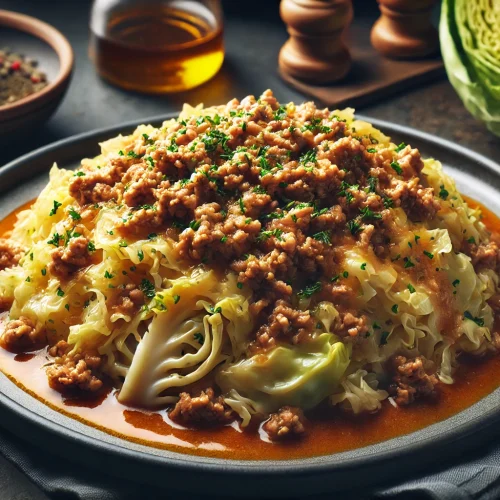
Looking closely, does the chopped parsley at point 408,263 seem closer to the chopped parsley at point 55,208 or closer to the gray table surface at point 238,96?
the chopped parsley at point 55,208

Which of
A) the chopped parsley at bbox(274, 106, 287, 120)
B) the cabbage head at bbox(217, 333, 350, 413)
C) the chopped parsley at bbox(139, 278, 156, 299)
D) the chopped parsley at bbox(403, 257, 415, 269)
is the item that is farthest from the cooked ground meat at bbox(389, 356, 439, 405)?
the chopped parsley at bbox(274, 106, 287, 120)

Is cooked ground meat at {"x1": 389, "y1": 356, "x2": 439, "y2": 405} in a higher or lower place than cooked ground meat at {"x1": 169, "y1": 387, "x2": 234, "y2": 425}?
higher

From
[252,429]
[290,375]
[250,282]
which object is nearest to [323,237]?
[250,282]

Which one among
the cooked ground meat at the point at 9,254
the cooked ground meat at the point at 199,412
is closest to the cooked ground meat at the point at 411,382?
the cooked ground meat at the point at 199,412

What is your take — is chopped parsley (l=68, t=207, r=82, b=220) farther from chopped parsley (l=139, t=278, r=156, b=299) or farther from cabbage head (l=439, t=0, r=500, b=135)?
cabbage head (l=439, t=0, r=500, b=135)

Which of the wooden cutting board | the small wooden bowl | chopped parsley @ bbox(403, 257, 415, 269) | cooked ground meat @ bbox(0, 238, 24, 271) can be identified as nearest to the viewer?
chopped parsley @ bbox(403, 257, 415, 269)

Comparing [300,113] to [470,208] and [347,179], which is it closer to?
[347,179]

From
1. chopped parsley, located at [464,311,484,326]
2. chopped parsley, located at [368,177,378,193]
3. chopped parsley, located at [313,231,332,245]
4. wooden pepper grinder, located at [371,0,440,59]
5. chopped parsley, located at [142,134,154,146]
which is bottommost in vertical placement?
wooden pepper grinder, located at [371,0,440,59]
